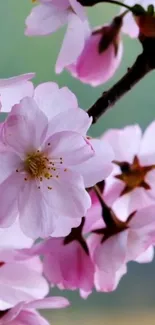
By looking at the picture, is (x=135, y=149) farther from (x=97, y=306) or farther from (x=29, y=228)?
(x=97, y=306)

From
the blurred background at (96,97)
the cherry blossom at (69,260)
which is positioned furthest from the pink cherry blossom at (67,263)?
A: the blurred background at (96,97)

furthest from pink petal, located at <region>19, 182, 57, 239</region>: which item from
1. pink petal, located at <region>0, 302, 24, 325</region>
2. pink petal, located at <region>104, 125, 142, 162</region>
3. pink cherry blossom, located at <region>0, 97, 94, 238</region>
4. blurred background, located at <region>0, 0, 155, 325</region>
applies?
blurred background, located at <region>0, 0, 155, 325</region>

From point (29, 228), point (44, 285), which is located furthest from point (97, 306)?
point (29, 228)

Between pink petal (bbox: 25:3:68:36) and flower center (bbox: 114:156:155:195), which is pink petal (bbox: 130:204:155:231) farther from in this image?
pink petal (bbox: 25:3:68:36)

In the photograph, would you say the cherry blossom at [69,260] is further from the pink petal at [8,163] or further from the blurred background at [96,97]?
the blurred background at [96,97]

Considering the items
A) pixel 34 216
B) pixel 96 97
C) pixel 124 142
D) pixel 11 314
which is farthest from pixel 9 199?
pixel 96 97

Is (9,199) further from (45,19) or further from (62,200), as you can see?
(45,19)
